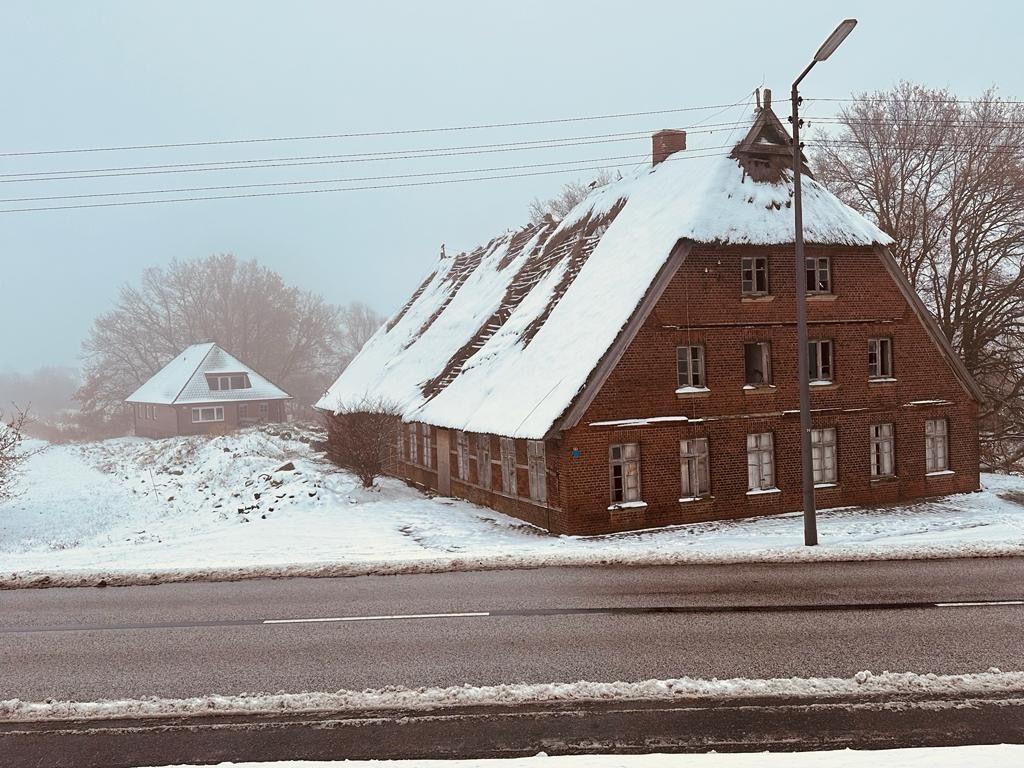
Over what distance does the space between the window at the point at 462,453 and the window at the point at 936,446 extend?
1374 centimetres

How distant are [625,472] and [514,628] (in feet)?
32.6

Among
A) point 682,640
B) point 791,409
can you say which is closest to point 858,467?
point 791,409

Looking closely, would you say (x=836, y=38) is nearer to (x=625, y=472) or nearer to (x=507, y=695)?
(x=625, y=472)

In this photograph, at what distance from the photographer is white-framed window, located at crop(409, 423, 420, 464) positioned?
98.8 ft

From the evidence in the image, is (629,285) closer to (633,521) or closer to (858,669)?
(633,521)

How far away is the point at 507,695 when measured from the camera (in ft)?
26.1

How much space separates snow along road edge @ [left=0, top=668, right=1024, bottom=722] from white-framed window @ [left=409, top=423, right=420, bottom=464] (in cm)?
2190

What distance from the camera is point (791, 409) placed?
22047 mm

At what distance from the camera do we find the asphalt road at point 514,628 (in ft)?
28.7

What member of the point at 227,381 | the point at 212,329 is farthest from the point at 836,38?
the point at 212,329

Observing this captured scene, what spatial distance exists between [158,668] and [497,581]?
5.47m

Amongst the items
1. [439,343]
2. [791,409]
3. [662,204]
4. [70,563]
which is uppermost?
[662,204]

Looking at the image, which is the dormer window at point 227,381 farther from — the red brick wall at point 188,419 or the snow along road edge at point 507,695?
the snow along road edge at point 507,695

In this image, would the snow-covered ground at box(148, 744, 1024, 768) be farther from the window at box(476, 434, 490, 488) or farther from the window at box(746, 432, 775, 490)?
the window at box(476, 434, 490, 488)
